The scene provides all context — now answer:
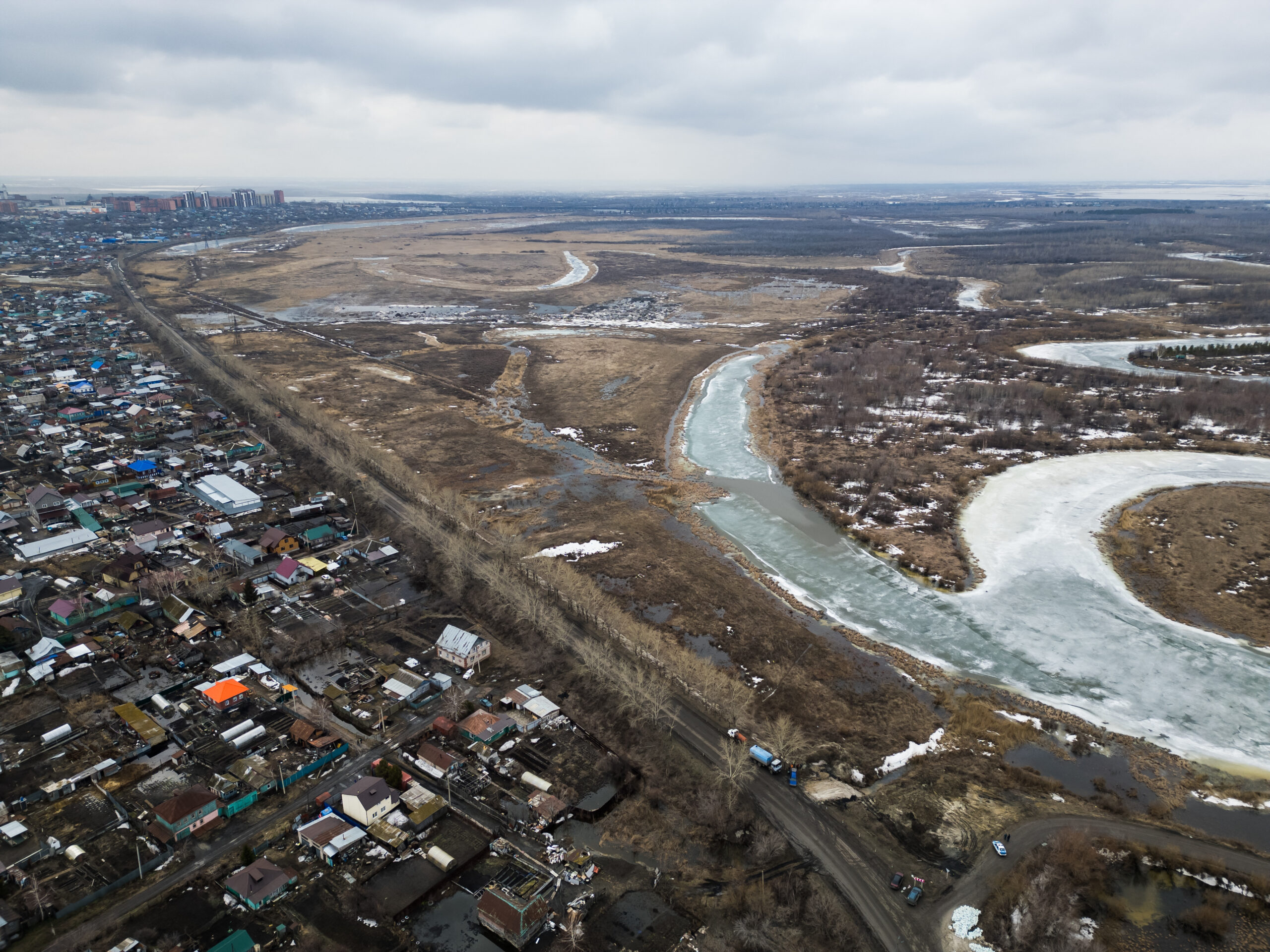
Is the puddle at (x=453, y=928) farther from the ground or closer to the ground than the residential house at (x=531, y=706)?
closer to the ground

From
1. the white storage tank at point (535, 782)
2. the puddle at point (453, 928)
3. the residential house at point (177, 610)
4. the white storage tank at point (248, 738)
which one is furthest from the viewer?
the residential house at point (177, 610)

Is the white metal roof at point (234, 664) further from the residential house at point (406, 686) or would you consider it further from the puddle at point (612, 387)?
the puddle at point (612, 387)

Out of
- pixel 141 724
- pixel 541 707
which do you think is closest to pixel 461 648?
pixel 541 707

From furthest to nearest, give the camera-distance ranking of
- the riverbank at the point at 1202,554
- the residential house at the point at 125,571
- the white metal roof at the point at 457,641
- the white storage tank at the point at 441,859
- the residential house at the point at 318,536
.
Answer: the residential house at the point at 318,536 < the residential house at the point at 125,571 < the riverbank at the point at 1202,554 < the white metal roof at the point at 457,641 < the white storage tank at the point at 441,859

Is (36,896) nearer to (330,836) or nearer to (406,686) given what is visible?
(330,836)

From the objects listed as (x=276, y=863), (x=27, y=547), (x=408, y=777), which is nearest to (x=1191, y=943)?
(x=408, y=777)

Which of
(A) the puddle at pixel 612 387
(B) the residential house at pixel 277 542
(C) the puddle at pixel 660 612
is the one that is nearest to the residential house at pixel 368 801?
(C) the puddle at pixel 660 612

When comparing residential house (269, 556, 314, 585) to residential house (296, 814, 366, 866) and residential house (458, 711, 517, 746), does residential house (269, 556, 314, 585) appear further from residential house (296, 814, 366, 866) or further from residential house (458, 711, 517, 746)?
residential house (296, 814, 366, 866)
